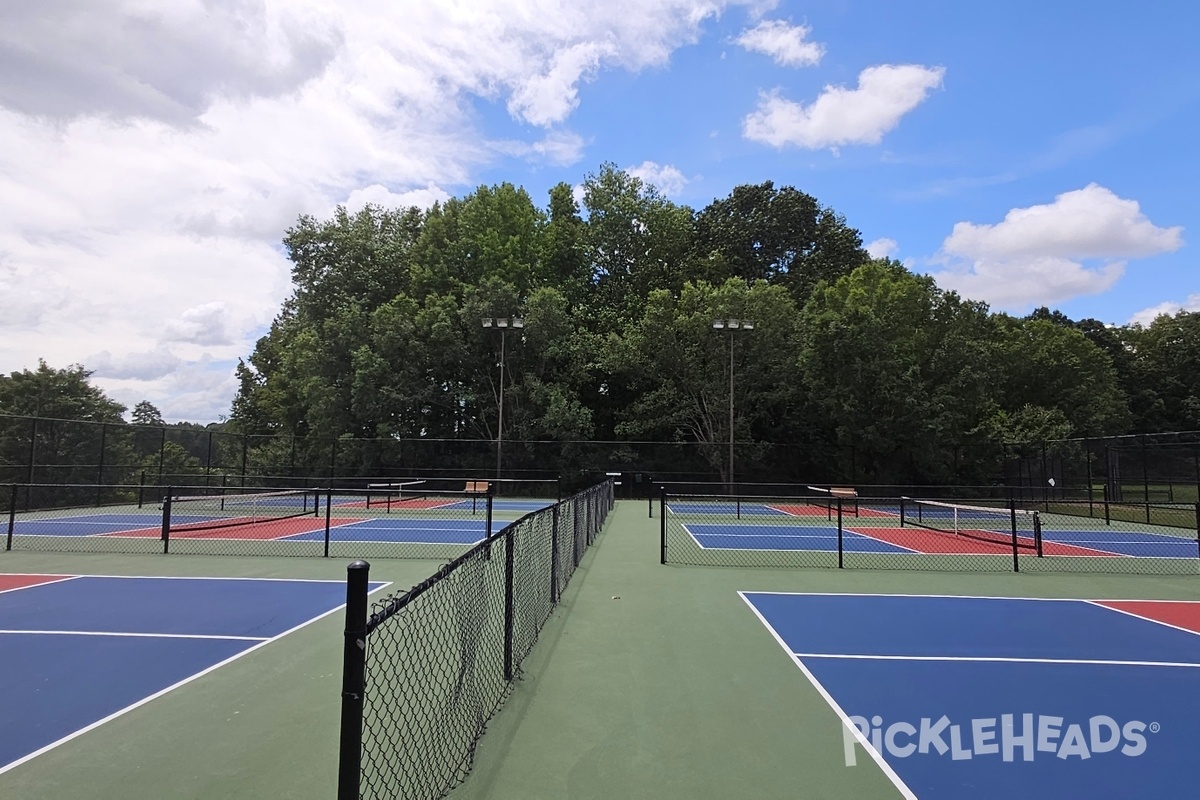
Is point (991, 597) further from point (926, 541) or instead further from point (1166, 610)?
point (926, 541)

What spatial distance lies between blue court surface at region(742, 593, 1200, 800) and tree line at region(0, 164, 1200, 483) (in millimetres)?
22387

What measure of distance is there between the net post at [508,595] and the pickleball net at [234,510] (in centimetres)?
1092

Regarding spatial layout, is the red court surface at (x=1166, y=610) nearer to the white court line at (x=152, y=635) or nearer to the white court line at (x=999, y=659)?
the white court line at (x=999, y=659)

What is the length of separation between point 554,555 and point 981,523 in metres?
19.3

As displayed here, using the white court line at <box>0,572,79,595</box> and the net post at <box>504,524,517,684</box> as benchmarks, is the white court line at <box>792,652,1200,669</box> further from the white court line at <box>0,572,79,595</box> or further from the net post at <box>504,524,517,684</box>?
the white court line at <box>0,572,79,595</box>

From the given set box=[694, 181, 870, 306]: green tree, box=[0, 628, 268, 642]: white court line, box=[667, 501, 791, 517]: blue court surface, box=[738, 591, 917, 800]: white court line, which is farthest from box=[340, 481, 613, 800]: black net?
box=[694, 181, 870, 306]: green tree

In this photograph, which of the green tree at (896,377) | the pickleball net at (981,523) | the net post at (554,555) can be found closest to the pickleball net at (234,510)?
the net post at (554,555)


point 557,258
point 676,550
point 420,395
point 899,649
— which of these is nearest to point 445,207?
point 557,258

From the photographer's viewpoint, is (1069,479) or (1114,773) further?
(1069,479)

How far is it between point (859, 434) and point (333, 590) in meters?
26.5

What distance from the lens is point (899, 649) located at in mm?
6156

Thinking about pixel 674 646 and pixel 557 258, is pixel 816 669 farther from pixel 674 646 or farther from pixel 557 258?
pixel 557 258

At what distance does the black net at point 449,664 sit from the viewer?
125 inches

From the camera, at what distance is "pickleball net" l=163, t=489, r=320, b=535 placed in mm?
15748
